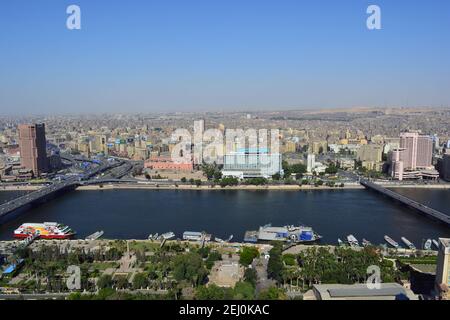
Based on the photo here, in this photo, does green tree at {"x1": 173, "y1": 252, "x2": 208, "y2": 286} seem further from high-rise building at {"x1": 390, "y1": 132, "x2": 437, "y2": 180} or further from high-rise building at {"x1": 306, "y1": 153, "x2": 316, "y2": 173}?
high-rise building at {"x1": 390, "y1": 132, "x2": 437, "y2": 180}

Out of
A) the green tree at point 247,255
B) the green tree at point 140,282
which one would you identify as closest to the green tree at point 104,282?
the green tree at point 140,282

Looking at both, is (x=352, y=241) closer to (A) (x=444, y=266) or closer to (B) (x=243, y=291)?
(A) (x=444, y=266)

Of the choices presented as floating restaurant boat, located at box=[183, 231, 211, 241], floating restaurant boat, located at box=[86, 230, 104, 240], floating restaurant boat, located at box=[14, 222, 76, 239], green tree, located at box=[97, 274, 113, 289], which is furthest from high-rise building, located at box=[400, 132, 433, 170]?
green tree, located at box=[97, 274, 113, 289]

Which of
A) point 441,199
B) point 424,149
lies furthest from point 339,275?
point 424,149

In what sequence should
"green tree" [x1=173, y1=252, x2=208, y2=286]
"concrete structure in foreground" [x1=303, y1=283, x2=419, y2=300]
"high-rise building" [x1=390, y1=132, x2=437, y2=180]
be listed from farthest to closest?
"high-rise building" [x1=390, y1=132, x2=437, y2=180]
"green tree" [x1=173, y1=252, x2=208, y2=286]
"concrete structure in foreground" [x1=303, y1=283, x2=419, y2=300]

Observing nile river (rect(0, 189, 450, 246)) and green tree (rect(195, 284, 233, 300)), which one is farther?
nile river (rect(0, 189, 450, 246))

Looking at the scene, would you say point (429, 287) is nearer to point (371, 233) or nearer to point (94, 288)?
point (371, 233)
